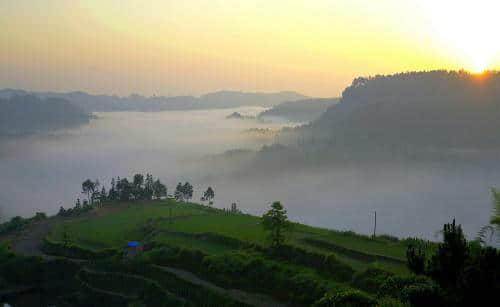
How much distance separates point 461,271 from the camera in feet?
46.9

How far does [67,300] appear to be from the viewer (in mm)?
48469

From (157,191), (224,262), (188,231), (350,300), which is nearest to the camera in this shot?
(350,300)

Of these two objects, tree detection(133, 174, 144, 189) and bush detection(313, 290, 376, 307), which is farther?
tree detection(133, 174, 144, 189)

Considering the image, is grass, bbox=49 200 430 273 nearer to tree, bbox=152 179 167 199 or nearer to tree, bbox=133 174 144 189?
tree, bbox=133 174 144 189

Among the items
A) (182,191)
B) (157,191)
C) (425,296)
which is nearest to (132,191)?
(157,191)

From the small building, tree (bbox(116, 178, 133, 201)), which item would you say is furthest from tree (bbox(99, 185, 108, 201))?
the small building

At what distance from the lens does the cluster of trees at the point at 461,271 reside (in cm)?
1320

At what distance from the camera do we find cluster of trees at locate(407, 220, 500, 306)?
13195 millimetres

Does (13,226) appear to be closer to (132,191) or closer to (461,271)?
(132,191)

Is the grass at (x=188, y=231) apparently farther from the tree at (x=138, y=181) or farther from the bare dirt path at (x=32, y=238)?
the tree at (x=138, y=181)

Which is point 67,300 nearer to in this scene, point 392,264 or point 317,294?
point 317,294

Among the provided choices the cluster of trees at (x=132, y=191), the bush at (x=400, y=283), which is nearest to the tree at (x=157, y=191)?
the cluster of trees at (x=132, y=191)

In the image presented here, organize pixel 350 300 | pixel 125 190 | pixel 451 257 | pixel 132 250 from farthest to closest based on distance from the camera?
pixel 125 190, pixel 132 250, pixel 350 300, pixel 451 257

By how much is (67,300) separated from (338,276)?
30223 mm
